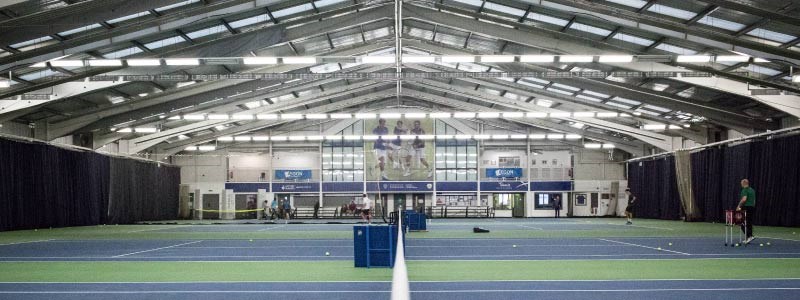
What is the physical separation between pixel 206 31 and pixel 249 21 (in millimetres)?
1301

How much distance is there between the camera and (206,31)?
2323 centimetres

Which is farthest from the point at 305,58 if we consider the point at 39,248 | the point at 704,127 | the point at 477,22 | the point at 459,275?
the point at 704,127

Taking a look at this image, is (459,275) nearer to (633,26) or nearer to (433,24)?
(633,26)

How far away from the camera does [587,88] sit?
3169 cm

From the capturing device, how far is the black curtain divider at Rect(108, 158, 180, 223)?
40.7m

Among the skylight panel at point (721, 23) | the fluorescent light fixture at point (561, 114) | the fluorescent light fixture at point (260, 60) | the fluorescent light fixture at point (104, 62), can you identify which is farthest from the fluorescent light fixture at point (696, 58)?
the fluorescent light fixture at point (104, 62)

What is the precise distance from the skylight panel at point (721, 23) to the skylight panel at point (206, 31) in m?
13.4

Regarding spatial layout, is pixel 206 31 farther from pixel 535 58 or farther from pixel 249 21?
pixel 535 58

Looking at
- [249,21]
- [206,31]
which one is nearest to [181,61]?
[206,31]

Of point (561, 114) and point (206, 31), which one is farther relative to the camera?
point (561, 114)

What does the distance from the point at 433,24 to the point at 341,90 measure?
1203cm

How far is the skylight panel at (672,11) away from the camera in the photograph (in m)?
20.2

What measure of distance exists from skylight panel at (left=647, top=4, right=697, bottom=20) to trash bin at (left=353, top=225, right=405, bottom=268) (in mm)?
11504

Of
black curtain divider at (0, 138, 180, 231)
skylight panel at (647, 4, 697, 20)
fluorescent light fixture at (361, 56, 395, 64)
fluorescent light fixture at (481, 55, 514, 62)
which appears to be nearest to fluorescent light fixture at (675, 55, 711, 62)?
skylight panel at (647, 4, 697, 20)
